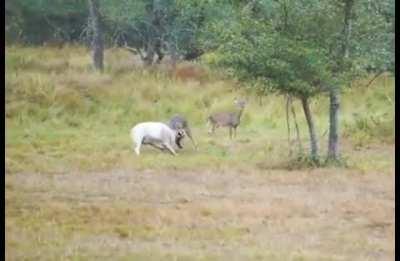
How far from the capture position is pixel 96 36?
416cm

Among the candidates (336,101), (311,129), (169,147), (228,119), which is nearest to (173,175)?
(169,147)

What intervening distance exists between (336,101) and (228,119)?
1.51 feet

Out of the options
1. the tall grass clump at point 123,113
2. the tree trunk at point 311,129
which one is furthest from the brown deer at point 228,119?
the tree trunk at point 311,129

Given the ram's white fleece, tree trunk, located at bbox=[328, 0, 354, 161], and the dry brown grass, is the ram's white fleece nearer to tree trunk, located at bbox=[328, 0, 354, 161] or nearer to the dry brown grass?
the dry brown grass

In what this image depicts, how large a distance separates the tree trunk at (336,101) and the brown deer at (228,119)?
38 centimetres

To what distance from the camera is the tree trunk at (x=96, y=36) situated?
13.5 ft

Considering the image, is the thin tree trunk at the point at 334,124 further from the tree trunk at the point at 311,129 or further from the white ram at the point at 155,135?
the white ram at the point at 155,135

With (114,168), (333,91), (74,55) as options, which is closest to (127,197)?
(114,168)

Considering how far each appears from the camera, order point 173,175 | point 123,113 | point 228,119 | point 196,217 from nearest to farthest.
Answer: point 196,217, point 173,175, point 123,113, point 228,119

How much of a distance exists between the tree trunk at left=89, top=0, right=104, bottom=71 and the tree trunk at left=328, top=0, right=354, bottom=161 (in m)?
0.98

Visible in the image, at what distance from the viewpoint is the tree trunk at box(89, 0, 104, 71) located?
4109 millimetres

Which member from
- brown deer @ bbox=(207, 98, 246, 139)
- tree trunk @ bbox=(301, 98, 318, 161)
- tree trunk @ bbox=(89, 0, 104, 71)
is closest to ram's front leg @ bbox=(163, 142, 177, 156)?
brown deer @ bbox=(207, 98, 246, 139)

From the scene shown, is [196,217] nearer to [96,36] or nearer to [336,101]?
[336,101]

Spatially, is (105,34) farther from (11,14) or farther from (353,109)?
(353,109)
